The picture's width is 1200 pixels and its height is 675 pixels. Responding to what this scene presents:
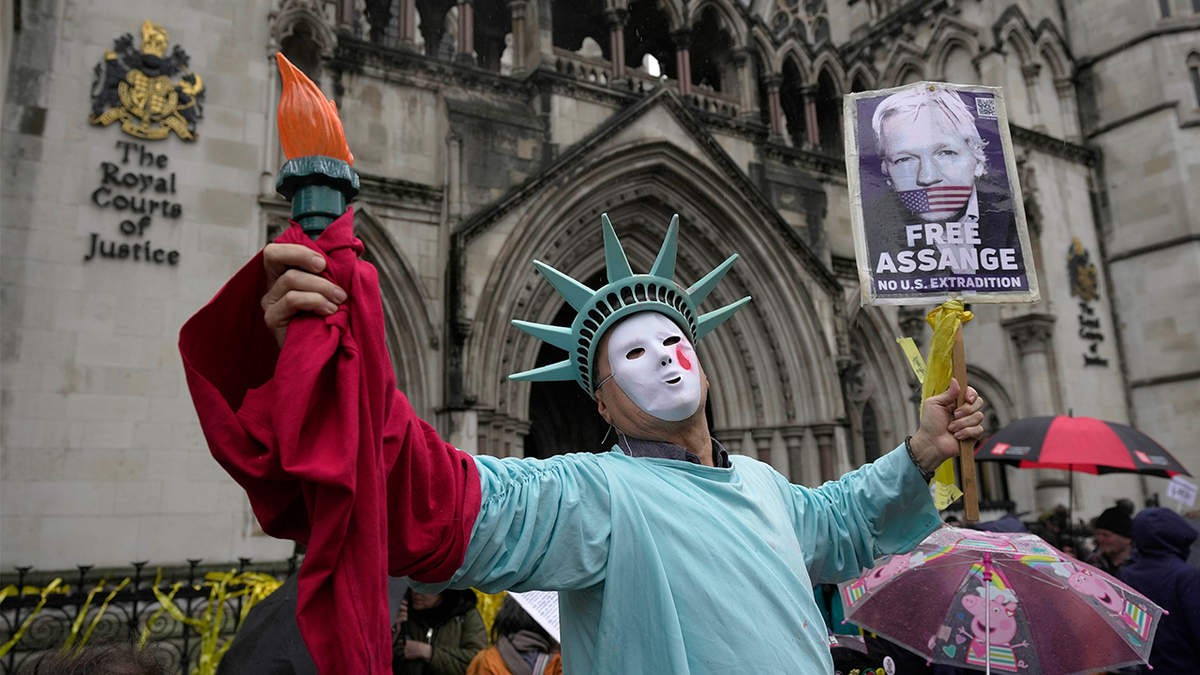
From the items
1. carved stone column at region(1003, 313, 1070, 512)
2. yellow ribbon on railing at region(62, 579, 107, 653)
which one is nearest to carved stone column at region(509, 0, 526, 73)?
yellow ribbon on railing at region(62, 579, 107, 653)

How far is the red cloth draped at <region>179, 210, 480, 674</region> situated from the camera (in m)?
1.32

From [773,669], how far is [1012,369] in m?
16.2

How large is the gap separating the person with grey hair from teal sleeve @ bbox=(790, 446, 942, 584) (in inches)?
33.8

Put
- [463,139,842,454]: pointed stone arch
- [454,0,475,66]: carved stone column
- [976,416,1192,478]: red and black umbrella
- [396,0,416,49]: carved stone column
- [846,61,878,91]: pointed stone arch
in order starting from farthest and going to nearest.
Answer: [846,61,878,91]: pointed stone arch
[463,139,842,454]: pointed stone arch
[454,0,475,66]: carved stone column
[396,0,416,49]: carved stone column
[976,416,1192,478]: red and black umbrella

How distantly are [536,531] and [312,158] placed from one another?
939 millimetres

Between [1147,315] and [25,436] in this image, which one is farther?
[1147,315]

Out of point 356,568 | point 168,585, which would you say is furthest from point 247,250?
point 356,568

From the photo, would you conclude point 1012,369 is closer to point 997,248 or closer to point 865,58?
point 865,58

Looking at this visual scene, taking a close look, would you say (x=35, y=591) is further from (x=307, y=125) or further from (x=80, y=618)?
(x=307, y=125)

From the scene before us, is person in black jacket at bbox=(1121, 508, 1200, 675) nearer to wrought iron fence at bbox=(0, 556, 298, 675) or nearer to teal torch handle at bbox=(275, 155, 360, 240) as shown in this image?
teal torch handle at bbox=(275, 155, 360, 240)

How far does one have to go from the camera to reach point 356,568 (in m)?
1.36

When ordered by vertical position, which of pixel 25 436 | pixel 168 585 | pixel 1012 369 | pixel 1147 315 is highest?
pixel 1147 315

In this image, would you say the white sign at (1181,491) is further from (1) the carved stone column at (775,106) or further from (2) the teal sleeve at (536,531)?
(2) the teal sleeve at (536,531)

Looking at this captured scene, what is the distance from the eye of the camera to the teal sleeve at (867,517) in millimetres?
2369
